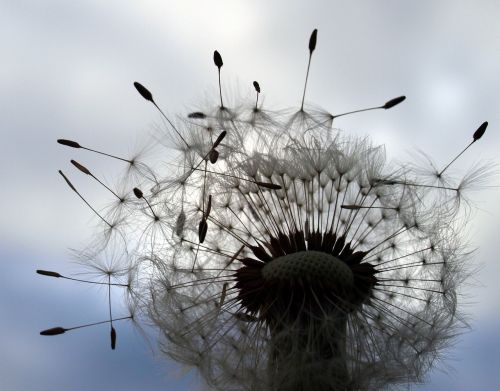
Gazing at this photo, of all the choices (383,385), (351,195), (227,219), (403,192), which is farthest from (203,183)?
(383,385)

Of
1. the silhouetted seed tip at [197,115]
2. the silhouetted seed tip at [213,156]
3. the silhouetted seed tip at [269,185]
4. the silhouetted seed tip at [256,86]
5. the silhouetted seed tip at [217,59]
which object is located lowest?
the silhouetted seed tip at [269,185]

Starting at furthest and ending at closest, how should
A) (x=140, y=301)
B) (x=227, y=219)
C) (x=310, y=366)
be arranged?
(x=227, y=219) → (x=140, y=301) → (x=310, y=366)

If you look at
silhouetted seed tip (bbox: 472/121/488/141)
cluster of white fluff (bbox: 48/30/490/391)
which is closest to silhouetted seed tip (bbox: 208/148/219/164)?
cluster of white fluff (bbox: 48/30/490/391)

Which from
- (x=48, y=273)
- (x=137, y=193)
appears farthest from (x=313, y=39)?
(x=48, y=273)

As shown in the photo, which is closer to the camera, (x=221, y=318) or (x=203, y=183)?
(x=221, y=318)

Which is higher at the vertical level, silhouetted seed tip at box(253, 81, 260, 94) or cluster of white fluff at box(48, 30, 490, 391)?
silhouetted seed tip at box(253, 81, 260, 94)

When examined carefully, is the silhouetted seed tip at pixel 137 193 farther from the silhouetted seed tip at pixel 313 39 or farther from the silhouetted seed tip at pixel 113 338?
the silhouetted seed tip at pixel 313 39

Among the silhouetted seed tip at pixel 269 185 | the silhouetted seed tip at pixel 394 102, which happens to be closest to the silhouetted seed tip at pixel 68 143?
the silhouetted seed tip at pixel 269 185

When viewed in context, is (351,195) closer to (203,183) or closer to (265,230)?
(265,230)

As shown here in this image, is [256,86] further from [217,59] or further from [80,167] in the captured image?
[80,167]

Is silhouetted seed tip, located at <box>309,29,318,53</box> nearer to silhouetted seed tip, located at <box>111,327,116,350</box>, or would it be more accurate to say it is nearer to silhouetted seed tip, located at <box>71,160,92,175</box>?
silhouetted seed tip, located at <box>71,160,92,175</box>

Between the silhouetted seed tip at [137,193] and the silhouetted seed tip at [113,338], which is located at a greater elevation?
the silhouetted seed tip at [137,193]
